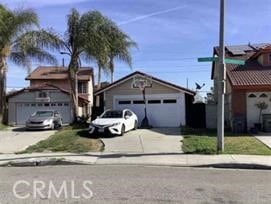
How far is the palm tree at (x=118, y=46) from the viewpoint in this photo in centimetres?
3250

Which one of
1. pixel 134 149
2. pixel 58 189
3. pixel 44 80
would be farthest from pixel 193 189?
pixel 44 80

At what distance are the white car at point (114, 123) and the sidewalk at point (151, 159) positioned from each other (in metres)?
6.94

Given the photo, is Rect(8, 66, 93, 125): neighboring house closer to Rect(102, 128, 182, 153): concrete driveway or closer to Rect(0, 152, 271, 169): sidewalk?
Rect(102, 128, 182, 153): concrete driveway

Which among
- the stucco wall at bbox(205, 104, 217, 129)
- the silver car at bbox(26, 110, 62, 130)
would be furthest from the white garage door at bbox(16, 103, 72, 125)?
the stucco wall at bbox(205, 104, 217, 129)

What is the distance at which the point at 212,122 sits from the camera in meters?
32.7

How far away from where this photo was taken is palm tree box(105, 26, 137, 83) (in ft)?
107

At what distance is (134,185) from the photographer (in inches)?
429

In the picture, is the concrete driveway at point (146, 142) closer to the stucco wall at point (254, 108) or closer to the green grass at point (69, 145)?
the green grass at point (69, 145)

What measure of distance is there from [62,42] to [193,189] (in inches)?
954

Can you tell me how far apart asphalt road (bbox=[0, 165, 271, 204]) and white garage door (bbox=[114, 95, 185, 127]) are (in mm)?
17815

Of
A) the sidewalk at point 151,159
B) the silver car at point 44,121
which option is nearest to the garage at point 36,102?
the silver car at point 44,121

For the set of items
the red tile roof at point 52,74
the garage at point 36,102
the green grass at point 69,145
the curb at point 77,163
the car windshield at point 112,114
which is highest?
the red tile roof at point 52,74

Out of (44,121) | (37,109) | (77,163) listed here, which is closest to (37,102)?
(37,109)

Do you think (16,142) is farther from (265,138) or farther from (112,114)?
(265,138)
